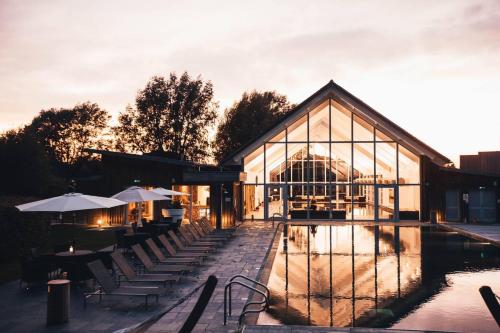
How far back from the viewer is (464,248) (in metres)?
14.4

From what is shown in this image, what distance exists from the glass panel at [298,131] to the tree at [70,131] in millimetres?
34688

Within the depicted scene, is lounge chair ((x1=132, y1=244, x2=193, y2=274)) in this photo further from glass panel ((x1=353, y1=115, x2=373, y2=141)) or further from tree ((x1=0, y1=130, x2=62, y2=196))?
tree ((x1=0, y1=130, x2=62, y2=196))

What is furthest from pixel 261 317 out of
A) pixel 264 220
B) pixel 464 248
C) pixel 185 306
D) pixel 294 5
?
pixel 264 220

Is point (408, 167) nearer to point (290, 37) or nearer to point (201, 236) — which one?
point (290, 37)

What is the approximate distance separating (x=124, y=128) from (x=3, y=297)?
126 ft

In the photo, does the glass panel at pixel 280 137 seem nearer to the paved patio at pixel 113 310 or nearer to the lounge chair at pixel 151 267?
the paved patio at pixel 113 310

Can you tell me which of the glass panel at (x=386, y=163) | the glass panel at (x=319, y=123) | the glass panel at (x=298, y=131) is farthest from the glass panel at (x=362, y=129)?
the glass panel at (x=298, y=131)

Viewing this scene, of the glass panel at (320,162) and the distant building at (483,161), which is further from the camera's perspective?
the distant building at (483,161)

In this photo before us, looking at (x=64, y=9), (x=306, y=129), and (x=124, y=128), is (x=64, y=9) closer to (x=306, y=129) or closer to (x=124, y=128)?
(x=306, y=129)

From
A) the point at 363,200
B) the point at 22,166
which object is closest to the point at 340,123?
the point at 363,200

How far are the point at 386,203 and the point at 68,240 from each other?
1747cm

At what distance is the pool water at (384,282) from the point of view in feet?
22.1

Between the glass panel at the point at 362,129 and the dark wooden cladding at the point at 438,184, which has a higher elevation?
the glass panel at the point at 362,129

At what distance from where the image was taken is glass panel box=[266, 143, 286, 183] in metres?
24.2
